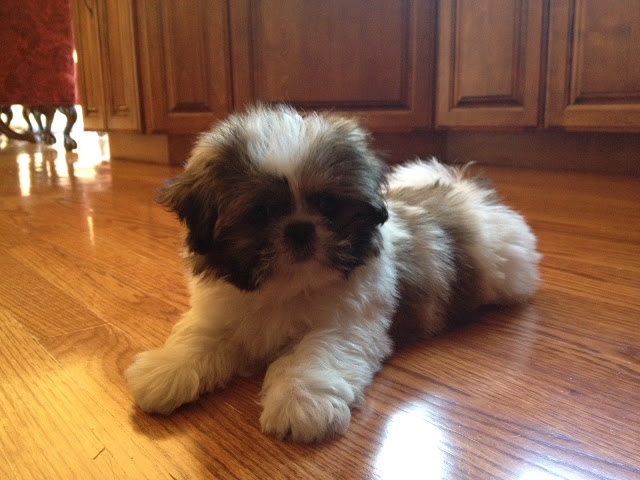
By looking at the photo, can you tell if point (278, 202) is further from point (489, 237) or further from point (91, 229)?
point (91, 229)

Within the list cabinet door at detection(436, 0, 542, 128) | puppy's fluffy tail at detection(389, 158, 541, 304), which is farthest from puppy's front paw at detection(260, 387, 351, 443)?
cabinet door at detection(436, 0, 542, 128)

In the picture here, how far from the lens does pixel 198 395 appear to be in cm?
98

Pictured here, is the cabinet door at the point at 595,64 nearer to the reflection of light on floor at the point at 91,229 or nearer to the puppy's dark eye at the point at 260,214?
the reflection of light on floor at the point at 91,229

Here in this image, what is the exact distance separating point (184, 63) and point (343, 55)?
1.07 metres

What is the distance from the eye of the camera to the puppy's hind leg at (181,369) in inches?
36.9

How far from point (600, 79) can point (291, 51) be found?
162 centimetres

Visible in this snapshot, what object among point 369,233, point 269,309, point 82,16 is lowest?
point 269,309

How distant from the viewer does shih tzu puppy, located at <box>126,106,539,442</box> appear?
95cm

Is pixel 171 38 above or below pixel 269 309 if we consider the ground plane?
above

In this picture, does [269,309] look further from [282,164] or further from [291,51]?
[291,51]

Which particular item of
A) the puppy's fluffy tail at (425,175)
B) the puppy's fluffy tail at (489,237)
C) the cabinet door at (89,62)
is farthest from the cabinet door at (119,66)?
the puppy's fluffy tail at (489,237)

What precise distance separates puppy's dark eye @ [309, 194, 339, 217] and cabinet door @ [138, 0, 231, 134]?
2881mm

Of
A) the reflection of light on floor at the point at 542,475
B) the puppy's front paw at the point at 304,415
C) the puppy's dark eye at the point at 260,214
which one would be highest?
the puppy's dark eye at the point at 260,214

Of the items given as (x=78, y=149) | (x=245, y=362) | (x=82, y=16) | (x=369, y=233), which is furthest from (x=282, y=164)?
(x=78, y=149)
